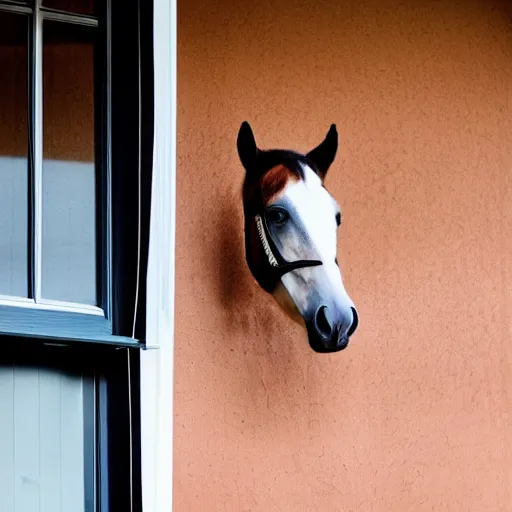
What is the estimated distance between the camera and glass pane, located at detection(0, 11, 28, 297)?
303 centimetres

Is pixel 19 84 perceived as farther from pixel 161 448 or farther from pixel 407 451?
pixel 407 451

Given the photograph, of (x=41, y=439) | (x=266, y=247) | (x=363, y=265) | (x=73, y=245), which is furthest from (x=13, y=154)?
(x=363, y=265)

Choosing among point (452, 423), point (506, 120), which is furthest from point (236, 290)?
point (506, 120)

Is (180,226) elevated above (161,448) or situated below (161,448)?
above

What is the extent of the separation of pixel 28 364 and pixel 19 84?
0.72 meters

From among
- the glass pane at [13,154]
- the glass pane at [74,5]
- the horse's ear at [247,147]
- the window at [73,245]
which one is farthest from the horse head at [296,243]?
the glass pane at [13,154]

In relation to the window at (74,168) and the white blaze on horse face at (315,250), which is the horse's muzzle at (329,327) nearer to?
the white blaze on horse face at (315,250)

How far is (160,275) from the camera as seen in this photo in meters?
3.18

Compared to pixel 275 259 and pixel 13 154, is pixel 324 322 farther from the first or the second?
pixel 13 154

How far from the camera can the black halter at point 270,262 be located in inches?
145

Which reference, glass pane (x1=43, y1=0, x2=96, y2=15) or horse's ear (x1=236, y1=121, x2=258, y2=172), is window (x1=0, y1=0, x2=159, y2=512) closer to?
glass pane (x1=43, y1=0, x2=96, y2=15)

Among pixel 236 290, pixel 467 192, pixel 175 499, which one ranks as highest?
pixel 467 192

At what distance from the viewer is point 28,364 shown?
115 inches

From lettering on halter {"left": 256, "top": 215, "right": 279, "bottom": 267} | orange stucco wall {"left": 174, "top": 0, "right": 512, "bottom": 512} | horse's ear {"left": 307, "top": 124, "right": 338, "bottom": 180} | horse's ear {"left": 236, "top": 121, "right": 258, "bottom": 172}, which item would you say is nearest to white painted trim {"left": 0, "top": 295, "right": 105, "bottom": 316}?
orange stucco wall {"left": 174, "top": 0, "right": 512, "bottom": 512}
